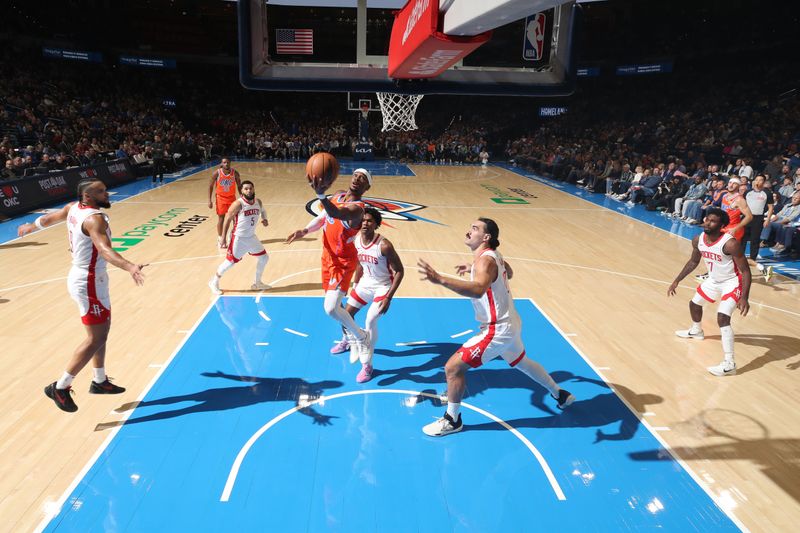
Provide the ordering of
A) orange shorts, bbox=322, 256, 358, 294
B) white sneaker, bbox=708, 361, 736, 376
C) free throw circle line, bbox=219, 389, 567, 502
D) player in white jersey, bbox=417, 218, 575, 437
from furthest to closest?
white sneaker, bbox=708, 361, 736, 376 → orange shorts, bbox=322, 256, 358, 294 → player in white jersey, bbox=417, 218, 575, 437 → free throw circle line, bbox=219, 389, 567, 502

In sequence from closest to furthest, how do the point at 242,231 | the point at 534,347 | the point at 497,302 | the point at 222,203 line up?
the point at 497,302, the point at 534,347, the point at 242,231, the point at 222,203

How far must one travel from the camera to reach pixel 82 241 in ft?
14.1

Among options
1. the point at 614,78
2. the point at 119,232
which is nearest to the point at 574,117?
the point at 614,78

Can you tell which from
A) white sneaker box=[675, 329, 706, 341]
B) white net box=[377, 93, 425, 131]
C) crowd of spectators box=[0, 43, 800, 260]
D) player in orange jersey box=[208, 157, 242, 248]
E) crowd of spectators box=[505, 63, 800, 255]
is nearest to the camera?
white sneaker box=[675, 329, 706, 341]

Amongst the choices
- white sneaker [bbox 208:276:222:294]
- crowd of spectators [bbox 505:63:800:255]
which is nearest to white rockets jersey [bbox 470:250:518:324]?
white sneaker [bbox 208:276:222:294]

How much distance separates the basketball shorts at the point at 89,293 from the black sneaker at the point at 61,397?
0.63m

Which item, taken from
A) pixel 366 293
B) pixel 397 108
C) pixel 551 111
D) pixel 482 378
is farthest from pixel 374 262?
pixel 551 111

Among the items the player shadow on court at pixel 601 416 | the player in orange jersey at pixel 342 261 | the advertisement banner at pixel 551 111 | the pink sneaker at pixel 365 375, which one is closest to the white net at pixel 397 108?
the player in orange jersey at pixel 342 261

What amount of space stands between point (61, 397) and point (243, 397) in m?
1.46

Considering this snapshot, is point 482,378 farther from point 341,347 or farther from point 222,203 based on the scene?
point 222,203

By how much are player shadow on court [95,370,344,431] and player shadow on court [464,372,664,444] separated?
1.44 m

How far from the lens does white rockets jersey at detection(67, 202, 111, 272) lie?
423cm

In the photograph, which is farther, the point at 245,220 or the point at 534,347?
the point at 245,220

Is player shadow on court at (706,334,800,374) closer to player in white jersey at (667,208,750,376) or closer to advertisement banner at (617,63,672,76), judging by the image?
player in white jersey at (667,208,750,376)
